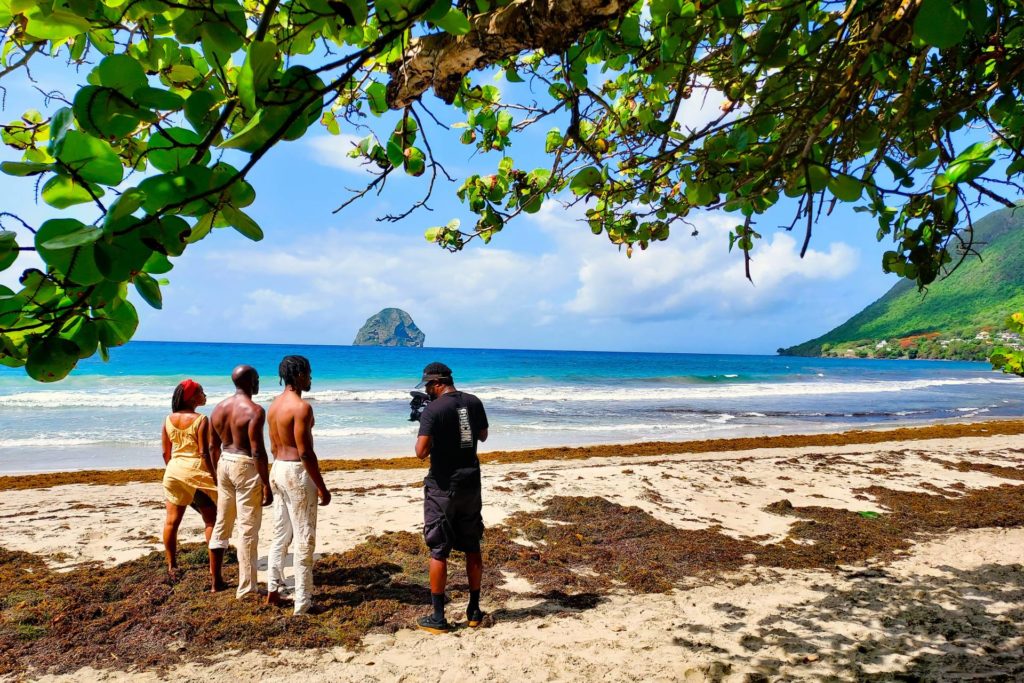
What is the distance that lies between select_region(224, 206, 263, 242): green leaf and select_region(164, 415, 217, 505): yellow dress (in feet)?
13.7

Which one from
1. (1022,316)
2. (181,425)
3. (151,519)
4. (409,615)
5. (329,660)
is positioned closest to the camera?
(329,660)

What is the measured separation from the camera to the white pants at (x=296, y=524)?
3979 millimetres

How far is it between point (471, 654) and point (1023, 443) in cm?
1473

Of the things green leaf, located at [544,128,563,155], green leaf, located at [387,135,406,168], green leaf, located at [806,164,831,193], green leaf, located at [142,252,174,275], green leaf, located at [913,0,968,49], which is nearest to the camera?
green leaf, located at [142,252,174,275]

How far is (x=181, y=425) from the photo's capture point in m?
4.48

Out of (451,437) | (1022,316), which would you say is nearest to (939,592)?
(451,437)

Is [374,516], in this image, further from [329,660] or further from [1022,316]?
[1022,316]

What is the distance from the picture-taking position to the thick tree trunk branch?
4.97 ft

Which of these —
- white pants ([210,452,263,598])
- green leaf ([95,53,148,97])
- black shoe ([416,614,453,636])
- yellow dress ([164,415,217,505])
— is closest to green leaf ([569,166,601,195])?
green leaf ([95,53,148,97])

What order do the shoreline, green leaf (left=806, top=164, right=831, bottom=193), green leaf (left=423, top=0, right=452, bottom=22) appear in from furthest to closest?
the shoreline
green leaf (left=806, top=164, right=831, bottom=193)
green leaf (left=423, top=0, right=452, bottom=22)

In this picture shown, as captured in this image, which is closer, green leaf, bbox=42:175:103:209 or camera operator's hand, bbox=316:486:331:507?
green leaf, bbox=42:175:103:209

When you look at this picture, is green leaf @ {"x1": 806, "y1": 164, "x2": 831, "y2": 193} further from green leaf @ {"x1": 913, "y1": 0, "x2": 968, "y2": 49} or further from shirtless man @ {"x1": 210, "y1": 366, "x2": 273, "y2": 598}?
shirtless man @ {"x1": 210, "y1": 366, "x2": 273, "y2": 598}

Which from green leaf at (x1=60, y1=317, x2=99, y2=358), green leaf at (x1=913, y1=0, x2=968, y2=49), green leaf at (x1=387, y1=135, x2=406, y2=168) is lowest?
green leaf at (x1=60, y1=317, x2=99, y2=358)

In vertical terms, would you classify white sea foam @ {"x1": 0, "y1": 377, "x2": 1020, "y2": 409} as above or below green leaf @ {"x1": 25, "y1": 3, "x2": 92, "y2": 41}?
below
